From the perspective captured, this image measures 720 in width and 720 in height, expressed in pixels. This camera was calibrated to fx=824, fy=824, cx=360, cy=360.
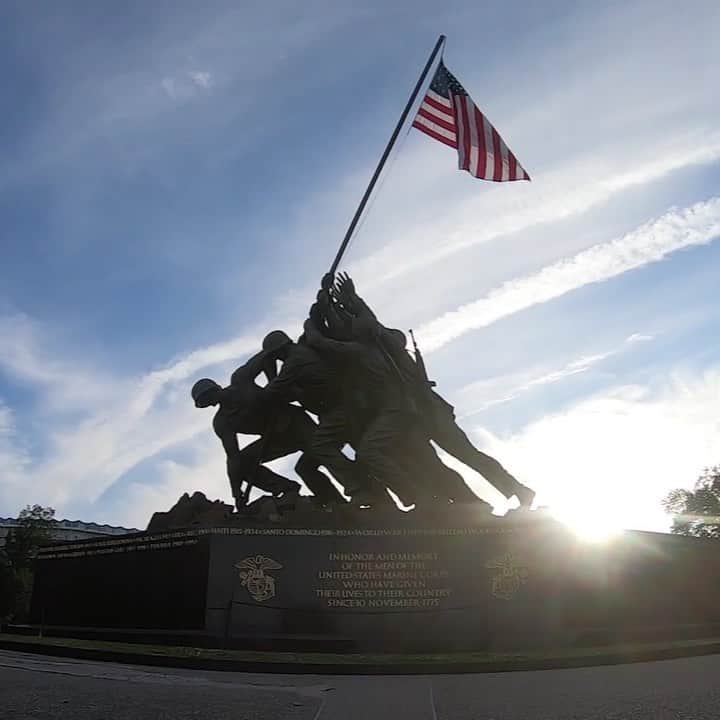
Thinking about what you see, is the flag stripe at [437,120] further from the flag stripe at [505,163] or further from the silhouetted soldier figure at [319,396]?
the silhouetted soldier figure at [319,396]

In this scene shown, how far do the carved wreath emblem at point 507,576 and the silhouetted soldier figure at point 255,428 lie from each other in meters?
4.61

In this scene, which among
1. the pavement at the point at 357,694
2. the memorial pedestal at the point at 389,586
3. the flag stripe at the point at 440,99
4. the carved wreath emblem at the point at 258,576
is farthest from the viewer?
the flag stripe at the point at 440,99

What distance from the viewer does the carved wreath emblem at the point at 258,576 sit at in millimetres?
12852

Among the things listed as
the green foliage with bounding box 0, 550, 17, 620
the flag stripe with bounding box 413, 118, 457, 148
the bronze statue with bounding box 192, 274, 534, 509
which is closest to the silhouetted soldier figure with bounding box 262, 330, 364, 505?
the bronze statue with bounding box 192, 274, 534, 509

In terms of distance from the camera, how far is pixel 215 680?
8469 mm

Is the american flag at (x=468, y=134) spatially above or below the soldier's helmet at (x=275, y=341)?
above

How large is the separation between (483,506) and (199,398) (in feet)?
19.5

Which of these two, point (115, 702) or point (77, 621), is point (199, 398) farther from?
point (115, 702)

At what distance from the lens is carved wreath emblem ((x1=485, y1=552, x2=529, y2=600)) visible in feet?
43.4

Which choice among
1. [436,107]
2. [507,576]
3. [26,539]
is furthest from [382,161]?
[26,539]

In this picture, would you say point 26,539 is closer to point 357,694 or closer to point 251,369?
point 251,369

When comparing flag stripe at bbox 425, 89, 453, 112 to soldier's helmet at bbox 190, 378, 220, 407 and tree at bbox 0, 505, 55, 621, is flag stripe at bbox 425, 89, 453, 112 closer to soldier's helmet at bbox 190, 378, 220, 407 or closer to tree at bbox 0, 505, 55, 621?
soldier's helmet at bbox 190, 378, 220, 407

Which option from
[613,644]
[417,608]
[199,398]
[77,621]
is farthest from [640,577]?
[77,621]

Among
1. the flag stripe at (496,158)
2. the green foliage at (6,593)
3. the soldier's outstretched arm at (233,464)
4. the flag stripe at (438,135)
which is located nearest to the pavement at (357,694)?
the soldier's outstretched arm at (233,464)
